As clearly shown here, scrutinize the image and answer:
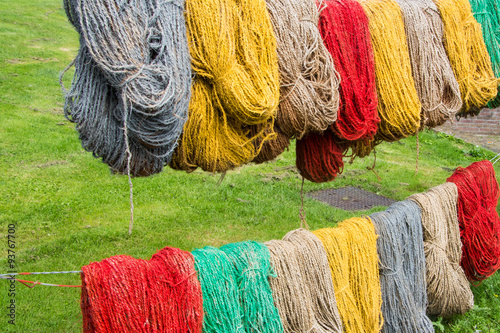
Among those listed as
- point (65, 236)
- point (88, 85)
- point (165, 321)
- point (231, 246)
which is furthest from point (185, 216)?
point (88, 85)

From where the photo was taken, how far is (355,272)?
2074 mm

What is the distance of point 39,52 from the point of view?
789 centimetres

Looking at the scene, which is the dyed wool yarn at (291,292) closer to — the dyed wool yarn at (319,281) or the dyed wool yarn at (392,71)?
the dyed wool yarn at (319,281)

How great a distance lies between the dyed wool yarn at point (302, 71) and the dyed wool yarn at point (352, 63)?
77 mm

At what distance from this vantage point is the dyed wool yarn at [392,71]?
2010mm

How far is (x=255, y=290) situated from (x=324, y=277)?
37cm

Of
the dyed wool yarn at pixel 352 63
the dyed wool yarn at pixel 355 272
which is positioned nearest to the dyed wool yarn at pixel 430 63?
the dyed wool yarn at pixel 352 63

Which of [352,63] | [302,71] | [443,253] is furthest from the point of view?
[443,253]

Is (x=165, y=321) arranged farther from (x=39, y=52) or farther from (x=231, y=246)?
(x=39, y=52)

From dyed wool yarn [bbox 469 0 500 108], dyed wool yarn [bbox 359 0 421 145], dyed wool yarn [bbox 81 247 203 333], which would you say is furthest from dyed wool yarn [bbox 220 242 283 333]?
dyed wool yarn [bbox 469 0 500 108]

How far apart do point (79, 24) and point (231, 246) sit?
1005mm

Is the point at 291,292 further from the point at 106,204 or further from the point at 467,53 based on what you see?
the point at 106,204

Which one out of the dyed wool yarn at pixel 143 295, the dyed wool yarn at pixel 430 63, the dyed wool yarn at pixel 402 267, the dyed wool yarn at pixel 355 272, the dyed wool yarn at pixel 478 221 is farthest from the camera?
the dyed wool yarn at pixel 478 221

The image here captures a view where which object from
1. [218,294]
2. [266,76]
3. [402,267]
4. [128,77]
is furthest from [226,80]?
[402,267]
